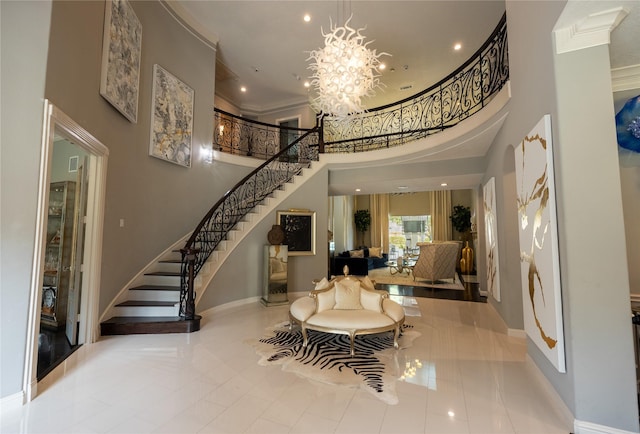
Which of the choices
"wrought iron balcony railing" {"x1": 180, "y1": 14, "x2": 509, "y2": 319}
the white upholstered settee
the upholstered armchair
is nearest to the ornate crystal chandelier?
"wrought iron balcony railing" {"x1": 180, "y1": 14, "x2": 509, "y2": 319}

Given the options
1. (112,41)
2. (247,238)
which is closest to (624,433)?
(247,238)

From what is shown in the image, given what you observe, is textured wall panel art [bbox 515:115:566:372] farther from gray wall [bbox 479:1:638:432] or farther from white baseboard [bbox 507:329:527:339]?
white baseboard [bbox 507:329:527:339]

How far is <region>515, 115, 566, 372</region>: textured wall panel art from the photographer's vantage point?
2.26 meters

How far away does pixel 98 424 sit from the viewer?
2.13 meters

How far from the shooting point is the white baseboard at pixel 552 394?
2140 mm

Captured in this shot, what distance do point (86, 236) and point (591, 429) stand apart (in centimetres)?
551

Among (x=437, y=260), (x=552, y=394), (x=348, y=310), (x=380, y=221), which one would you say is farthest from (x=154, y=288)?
(x=380, y=221)

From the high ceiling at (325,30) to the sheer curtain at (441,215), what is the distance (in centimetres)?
578

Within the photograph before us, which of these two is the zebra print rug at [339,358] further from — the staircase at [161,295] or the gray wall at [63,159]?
the gray wall at [63,159]

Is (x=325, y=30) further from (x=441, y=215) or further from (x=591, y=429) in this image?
(x=441, y=215)

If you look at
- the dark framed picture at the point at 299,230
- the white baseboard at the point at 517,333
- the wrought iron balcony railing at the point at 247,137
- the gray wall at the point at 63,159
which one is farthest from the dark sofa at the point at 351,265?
the gray wall at the point at 63,159

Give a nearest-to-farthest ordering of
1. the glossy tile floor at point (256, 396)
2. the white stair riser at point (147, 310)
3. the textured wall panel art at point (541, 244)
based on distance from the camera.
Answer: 1. the glossy tile floor at point (256, 396)
2. the textured wall panel art at point (541, 244)
3. the white stair riser at point (147, 310)

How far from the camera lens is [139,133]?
489 cm

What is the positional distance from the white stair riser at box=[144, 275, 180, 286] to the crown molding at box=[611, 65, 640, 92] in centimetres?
618
